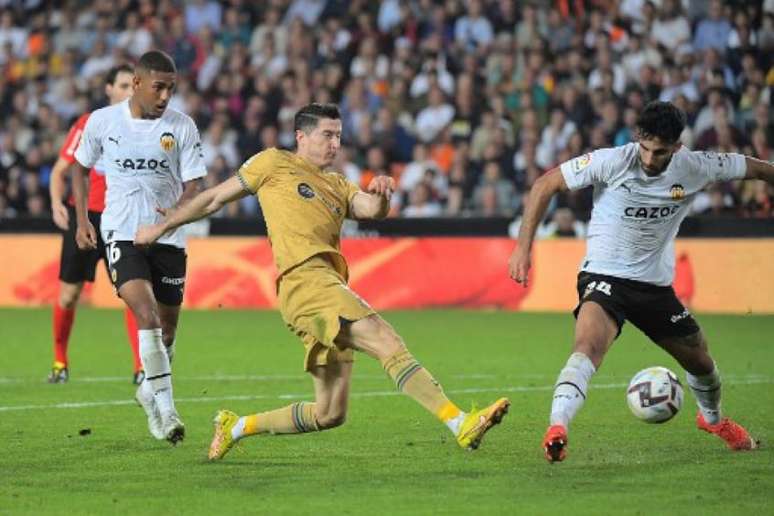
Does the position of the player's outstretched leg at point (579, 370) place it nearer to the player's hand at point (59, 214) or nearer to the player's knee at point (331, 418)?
the player's knee at point (331, 418)

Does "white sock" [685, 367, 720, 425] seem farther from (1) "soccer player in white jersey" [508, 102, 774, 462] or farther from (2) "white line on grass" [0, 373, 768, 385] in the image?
(2) "white line on grass" [0, 373, 768, 385]

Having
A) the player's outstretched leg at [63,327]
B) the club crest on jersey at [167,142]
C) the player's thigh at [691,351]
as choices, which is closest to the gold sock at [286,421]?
the player's thigh at [691,351]

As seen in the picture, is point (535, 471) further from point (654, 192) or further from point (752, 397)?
point (752, 397)

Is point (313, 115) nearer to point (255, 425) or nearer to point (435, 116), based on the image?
point (255, 425)

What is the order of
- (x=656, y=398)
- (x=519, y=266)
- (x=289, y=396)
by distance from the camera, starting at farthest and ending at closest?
(x=289, y=396) → (x=656, y=398) → (x=519, y=266)

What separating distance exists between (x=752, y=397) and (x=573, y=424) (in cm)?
217

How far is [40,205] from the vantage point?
23.5 metres

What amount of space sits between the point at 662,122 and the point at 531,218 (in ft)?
2.83

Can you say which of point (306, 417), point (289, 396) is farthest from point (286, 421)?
point (289, 396)

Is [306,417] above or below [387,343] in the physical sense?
below

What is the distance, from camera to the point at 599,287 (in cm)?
881

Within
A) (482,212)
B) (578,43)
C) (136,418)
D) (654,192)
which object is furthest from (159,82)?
(578,43)

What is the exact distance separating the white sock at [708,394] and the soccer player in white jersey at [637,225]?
0.21 meters

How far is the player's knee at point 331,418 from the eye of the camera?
8.55m
